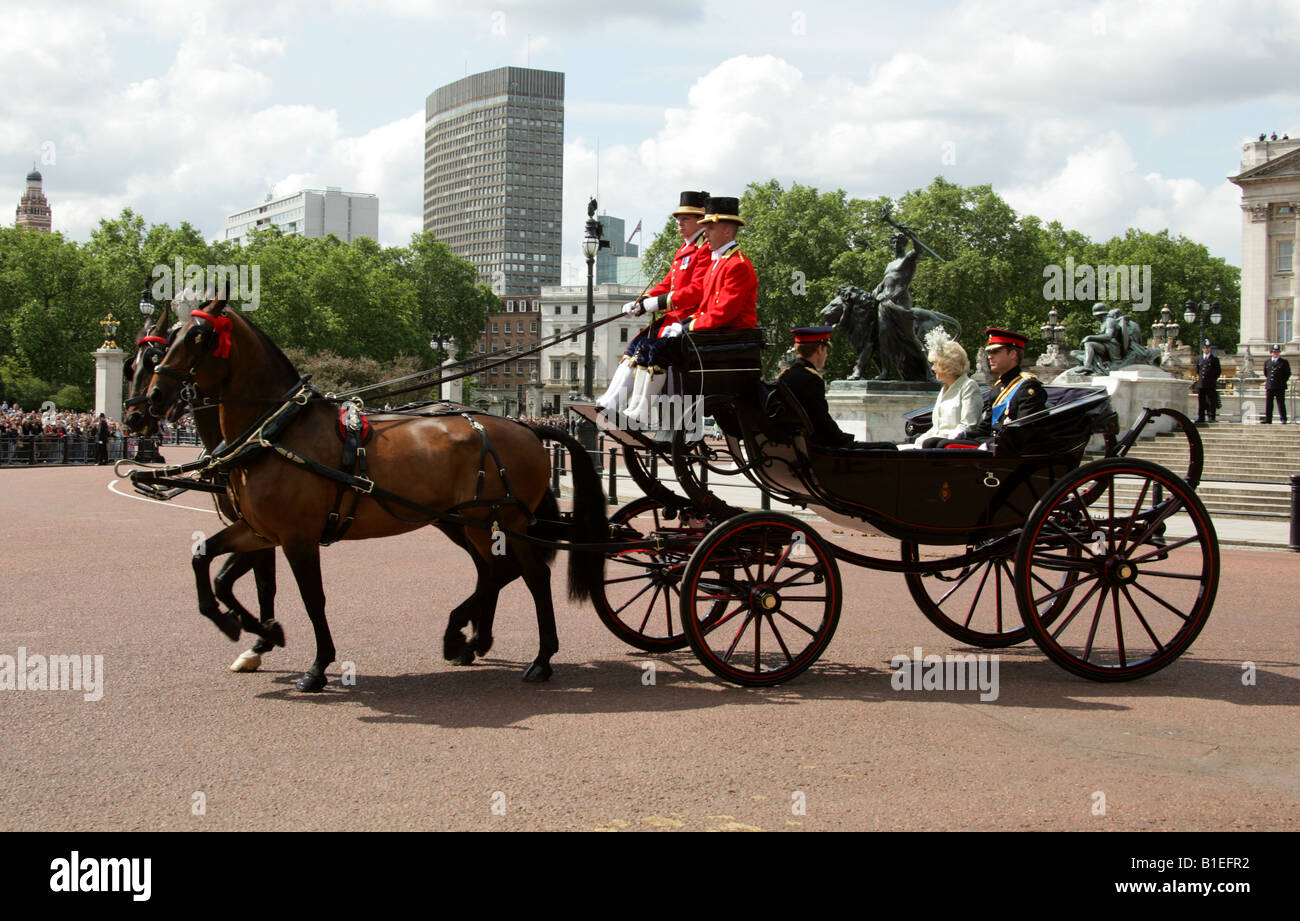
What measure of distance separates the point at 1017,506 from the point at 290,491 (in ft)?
14.7

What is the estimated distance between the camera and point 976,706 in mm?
6379

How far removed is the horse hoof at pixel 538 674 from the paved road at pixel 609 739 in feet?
0.26

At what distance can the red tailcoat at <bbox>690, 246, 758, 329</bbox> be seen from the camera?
6973 mm

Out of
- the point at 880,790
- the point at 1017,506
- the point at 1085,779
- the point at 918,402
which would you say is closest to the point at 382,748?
the point at 880,790

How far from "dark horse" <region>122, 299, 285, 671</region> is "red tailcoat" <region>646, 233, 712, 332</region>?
2853 millimetres

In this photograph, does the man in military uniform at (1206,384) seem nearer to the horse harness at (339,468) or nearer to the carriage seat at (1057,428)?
the carriage seat at (1057,428)

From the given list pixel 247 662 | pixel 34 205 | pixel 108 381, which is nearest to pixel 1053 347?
pixel 108 381

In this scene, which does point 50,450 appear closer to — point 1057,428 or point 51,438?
point 51,438

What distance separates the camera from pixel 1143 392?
27.6 meters

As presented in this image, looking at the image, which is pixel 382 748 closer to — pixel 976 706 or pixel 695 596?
pixel 695 596

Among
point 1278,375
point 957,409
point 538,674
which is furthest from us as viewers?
point 1278,375

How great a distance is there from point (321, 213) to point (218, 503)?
165m

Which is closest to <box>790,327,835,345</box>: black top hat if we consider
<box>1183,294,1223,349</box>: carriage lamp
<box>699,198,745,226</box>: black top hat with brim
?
<box>699,198,745,226</box>: black top hat with brim

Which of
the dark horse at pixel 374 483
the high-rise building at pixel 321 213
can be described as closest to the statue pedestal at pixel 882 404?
the dark horse at pixel 374 483
